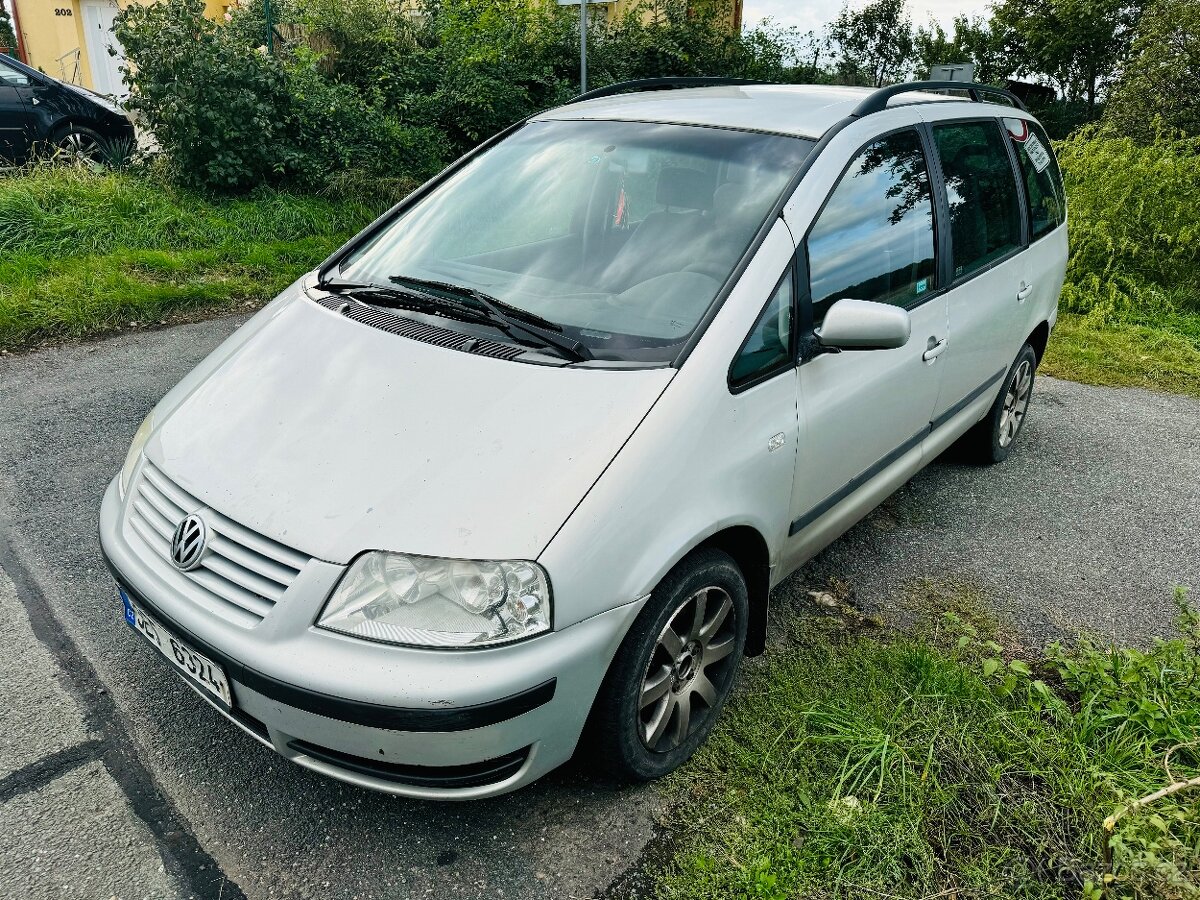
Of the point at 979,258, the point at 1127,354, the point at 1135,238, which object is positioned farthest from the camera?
the point at 1135,238

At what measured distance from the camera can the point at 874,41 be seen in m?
17.8

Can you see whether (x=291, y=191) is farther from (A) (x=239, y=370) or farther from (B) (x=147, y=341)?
(A) (x=239, y=370)

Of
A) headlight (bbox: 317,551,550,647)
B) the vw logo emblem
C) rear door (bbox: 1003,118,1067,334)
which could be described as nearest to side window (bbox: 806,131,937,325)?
rear door (bbox: 1003,118,1067,334)

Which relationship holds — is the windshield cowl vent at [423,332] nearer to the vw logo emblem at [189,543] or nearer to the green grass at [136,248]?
the vw logo emblem at [189,543]

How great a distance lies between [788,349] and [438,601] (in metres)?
1.23

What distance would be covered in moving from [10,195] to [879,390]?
22.2ft

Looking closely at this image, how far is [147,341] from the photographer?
5.63 metres

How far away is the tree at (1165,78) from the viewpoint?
10.0 meters

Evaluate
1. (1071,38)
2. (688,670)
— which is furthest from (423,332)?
(1071,38)

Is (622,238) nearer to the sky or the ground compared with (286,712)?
nearer to the sky

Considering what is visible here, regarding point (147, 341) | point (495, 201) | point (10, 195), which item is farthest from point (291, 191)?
point (495, 201)

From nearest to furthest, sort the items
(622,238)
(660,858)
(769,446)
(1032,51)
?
(660,858), (769,446), (622,238), (1032,51)

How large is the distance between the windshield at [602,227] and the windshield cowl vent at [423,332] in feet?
0.60

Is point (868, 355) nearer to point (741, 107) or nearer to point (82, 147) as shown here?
point (741, 107)
